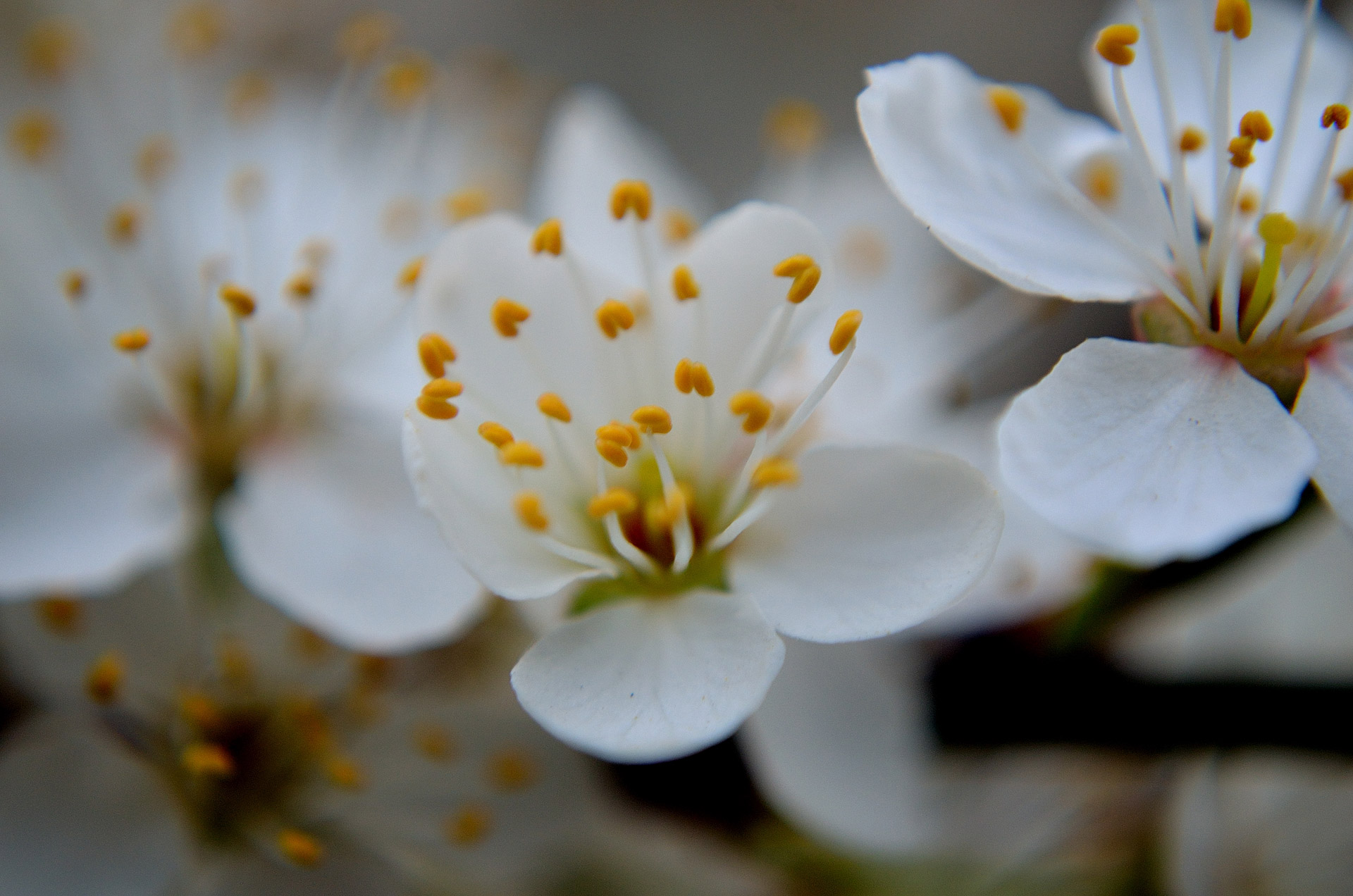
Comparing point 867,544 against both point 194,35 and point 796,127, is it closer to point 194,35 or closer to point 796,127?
point 796,127

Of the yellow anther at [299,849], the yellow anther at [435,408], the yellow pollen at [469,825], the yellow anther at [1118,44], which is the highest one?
the yellow anther at [1118,44]

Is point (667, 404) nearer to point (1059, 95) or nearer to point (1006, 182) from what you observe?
point (1006, 182)

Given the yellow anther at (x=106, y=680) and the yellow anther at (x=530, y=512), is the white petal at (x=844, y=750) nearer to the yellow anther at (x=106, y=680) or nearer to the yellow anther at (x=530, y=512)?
the yellow anther at (x=530, y=512)

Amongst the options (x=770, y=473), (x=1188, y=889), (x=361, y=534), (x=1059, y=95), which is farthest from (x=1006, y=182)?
(x=1059, y=95)

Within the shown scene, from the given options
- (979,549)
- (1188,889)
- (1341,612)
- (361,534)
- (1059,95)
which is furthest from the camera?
(1059,95)

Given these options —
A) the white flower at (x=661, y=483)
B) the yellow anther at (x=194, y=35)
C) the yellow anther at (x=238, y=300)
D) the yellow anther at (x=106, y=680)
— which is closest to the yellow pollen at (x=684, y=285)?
the white flower at (x=661, y=483)

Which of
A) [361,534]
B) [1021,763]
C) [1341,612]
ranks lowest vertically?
[1021,763]

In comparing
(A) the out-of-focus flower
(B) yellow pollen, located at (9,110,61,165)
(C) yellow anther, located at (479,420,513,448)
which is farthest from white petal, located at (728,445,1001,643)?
(B) yellow pollen, located at (9,110,61,165)
